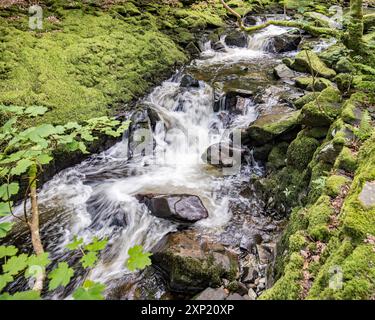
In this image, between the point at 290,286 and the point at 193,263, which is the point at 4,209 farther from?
the point at 193,263

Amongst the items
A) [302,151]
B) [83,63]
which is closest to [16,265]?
[302,151]

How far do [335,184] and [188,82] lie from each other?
7.36m

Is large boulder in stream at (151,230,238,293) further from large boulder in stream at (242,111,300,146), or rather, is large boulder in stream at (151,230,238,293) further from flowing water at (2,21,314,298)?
large boulder in stream at (242,111,300,146)

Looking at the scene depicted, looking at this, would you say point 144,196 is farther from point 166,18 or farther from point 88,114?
point 166,18

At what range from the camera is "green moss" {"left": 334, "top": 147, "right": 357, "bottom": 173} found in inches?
158

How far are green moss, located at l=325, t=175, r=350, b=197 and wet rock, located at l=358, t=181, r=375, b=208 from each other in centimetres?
72

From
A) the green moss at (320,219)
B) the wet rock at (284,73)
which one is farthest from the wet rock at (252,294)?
the wet rock at (284,73)

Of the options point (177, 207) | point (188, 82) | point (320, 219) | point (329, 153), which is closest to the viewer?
point (320, 219)

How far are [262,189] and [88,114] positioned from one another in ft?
16.6

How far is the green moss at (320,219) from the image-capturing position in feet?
10.5

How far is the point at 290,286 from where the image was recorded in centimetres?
268

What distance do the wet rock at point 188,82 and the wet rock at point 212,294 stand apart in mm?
7522

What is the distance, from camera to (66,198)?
6578 millimetres

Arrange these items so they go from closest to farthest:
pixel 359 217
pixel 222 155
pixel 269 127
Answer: pixel 359 217 < pixel 269 127 < pixel 222 155
